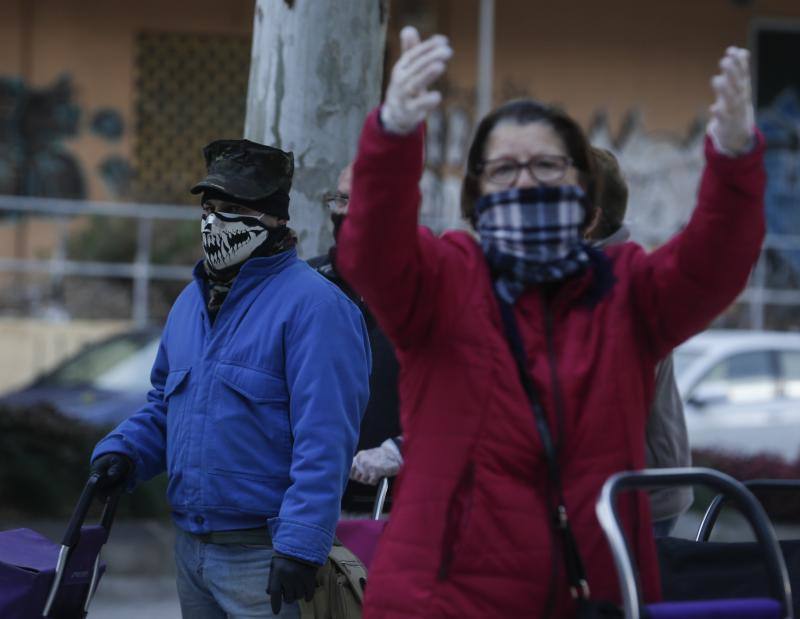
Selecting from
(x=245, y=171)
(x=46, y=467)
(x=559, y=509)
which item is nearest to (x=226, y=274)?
(x=245, y=171)

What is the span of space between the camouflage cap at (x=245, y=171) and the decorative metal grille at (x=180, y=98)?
13.9 meters

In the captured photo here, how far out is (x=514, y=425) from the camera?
8.54ft

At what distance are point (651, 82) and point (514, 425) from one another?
1722cm

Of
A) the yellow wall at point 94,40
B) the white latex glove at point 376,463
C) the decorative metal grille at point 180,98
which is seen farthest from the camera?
the decorative metal grille at point 180,98

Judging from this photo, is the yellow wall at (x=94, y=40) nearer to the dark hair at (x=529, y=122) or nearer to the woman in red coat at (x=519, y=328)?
the dark hair at (x=529, y=122)

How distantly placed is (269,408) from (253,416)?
0.04 metres

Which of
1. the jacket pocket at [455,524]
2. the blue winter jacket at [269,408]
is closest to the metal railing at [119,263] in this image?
the blue winter jacket at [269,408]

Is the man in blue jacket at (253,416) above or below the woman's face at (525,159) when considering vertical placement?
below

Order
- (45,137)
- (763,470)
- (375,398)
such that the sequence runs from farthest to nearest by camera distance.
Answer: (45,137) < (763,470) < (375,398)

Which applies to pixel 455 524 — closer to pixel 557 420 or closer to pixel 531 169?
pixel 557 420

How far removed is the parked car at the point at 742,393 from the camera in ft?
38.4

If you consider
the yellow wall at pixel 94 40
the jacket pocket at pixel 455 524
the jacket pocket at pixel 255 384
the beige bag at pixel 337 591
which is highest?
the yellow wall at pixel 94 40

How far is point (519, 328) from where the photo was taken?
8.75ft

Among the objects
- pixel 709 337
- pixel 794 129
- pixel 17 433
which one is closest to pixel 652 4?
pixel 794 129
